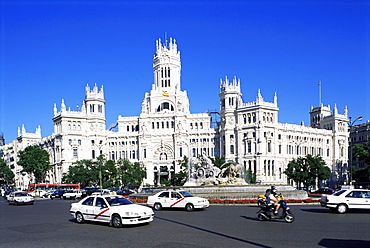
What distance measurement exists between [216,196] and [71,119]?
76.6 meters

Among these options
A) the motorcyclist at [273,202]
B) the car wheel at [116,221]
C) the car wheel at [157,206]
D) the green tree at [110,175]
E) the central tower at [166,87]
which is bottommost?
the green tree at [110,175]

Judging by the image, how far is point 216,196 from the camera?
1550 inches

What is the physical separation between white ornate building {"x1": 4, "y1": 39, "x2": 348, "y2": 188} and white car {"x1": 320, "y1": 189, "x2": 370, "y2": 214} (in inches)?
2661

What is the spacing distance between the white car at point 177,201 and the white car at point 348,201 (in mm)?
8883

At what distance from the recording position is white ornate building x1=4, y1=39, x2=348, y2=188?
97.6 meters

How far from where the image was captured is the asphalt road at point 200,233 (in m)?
16.1

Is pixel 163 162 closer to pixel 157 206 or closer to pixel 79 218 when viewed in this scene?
pixel 157 206

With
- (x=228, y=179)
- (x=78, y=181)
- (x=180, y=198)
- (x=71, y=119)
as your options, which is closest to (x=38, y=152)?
(x=71, y=119)

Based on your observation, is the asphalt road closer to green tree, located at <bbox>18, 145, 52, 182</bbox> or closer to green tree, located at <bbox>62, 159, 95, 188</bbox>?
green tree, located at <bbox>62, 159, 95, 188</bbox>

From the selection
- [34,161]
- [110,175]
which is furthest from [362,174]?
[34,161]

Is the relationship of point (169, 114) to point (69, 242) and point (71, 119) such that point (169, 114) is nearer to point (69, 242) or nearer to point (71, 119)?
point (71, 119)

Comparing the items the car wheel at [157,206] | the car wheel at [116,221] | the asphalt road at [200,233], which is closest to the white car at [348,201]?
the asphalt road at [200,233]

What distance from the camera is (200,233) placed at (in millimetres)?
18688

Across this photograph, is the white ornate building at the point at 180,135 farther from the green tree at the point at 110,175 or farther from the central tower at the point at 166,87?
the green tree at the point at 110,175
